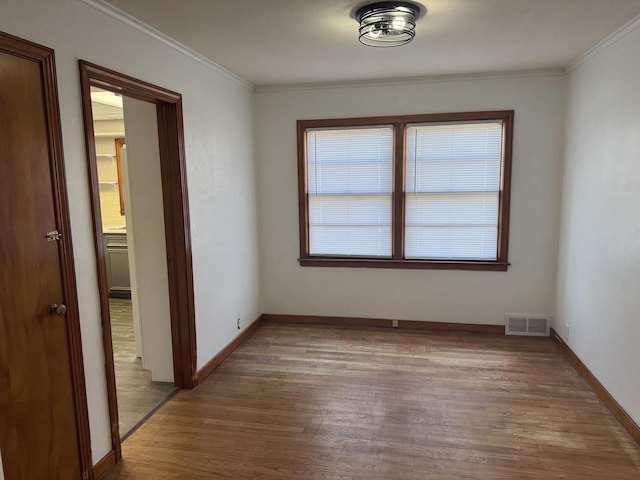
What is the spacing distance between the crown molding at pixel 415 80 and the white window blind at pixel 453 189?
1.39 ft

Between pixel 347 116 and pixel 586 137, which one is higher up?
pixel 347 116

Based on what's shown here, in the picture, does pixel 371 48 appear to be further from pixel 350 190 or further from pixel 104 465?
pixel 104 465

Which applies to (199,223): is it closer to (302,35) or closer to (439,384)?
(302,35)

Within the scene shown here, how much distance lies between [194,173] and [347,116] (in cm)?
180

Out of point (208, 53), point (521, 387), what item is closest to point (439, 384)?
point (521, 387)

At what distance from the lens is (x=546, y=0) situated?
2330 millimetres

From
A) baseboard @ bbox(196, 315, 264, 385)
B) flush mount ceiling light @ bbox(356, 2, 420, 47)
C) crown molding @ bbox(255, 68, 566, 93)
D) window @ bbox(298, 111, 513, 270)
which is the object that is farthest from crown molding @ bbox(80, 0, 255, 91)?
baseboard @ bbox(196, 315, 264, 385)

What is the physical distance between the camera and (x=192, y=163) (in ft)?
10.9

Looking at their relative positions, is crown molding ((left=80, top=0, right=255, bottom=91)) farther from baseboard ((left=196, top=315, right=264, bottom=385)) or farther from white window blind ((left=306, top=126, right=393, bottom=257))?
baseboard ((left=196, top=315, right=264, bottom=385))

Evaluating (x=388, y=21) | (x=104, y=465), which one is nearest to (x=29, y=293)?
(x=104, y=465)

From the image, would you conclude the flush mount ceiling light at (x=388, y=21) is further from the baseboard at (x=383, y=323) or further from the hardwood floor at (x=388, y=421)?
the baseboard at (x=383, y=323)

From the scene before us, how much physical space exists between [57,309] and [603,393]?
3499 mm

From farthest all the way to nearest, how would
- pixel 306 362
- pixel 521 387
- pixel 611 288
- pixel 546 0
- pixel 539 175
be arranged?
pixel 539 175 < pixel 306 362 < pixel 521 387 < pixel 611 288 < pixel 546 0

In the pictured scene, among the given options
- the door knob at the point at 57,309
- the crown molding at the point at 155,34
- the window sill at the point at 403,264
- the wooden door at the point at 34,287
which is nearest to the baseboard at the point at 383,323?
the window sill at the point at 403,264
